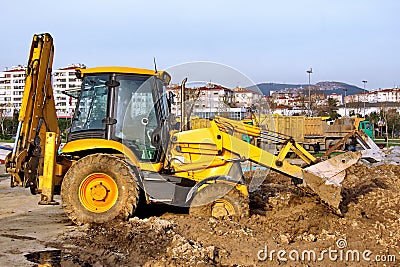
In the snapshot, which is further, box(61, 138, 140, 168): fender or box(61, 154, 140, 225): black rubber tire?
box(61, 138, 140, 168): fender

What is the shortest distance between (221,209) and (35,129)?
3.46 meters

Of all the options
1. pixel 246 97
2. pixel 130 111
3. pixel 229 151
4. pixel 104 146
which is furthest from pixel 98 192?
pixel 246 97

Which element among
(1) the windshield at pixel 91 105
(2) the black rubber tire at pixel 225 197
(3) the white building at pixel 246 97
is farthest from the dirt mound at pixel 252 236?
(3) the white building at pixel 246 97

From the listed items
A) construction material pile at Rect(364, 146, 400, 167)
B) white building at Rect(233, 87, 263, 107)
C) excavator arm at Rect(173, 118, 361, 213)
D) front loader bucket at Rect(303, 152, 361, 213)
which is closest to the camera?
front loader bucket at Rect(303, 152, 361, 213)

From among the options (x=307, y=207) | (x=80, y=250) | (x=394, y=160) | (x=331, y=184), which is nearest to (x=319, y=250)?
(x=331, y=184)

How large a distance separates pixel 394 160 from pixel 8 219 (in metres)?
12.3

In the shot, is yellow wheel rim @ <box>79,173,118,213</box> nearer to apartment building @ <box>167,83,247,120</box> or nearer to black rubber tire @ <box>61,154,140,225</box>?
black rubber tire @ <box>61,154,140,225</box>

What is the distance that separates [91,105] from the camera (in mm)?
8039

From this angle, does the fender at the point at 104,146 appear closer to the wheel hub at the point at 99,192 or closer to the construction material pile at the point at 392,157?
the wheel hub at the point at 99,192

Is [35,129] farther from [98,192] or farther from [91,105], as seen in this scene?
[98,192]

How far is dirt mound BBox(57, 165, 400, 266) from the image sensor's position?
5957 mm

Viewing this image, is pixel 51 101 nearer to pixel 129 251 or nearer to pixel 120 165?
pixel 120 165

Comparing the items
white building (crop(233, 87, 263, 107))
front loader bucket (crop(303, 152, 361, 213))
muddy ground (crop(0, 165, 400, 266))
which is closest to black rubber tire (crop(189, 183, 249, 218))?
muddy ground (crop(0, 165, 400, 266))

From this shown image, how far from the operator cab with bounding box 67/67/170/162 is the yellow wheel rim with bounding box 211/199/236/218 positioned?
124 cm
